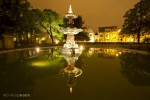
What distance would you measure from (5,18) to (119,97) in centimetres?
3237

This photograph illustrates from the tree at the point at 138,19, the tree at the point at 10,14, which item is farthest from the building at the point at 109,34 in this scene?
the tree at the point at 10,14

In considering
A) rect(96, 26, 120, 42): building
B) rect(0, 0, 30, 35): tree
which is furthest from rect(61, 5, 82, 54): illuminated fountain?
rect(96, 26, 120, 42): building

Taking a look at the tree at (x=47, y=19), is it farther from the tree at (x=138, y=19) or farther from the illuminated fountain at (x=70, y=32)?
the illuminated fountain at (x=70, y=32)

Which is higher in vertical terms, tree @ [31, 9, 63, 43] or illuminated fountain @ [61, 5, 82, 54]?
tree @ [31, 9, 63, 43]

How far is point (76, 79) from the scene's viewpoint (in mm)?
12664

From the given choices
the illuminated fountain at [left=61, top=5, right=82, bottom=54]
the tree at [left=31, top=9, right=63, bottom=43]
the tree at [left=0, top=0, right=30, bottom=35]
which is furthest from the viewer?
the tree at [left=31, top=9, right=63, bottom=43]

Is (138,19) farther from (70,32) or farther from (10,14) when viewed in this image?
(70,32)

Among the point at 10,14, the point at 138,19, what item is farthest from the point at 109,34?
the point at 10,14

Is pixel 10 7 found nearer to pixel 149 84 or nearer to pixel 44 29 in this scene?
pixel 44 29

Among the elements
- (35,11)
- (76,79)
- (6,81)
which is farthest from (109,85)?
(35,11)

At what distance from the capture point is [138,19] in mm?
49031

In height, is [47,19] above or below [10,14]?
above

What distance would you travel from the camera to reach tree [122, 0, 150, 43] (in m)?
47.3

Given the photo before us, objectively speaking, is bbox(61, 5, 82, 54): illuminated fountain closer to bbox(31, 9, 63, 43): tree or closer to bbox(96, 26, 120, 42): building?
bbox(31, 9, 63, 43): tree
